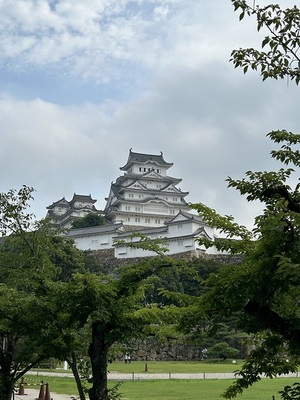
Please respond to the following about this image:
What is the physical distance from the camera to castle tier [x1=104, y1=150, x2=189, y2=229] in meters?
67.3

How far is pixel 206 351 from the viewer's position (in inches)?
1559

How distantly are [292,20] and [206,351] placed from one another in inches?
1471

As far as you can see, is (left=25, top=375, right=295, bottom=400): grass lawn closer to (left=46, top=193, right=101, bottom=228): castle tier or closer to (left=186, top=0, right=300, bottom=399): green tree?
(left=186, top=0, right=300, bottom=399): green tree

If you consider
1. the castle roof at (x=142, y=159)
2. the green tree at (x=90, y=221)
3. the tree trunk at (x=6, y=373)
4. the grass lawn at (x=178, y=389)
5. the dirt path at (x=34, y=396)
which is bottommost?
the dirt path at (x=34, y=396)

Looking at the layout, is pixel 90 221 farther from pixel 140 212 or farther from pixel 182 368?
pixel 182 368

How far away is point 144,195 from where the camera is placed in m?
70.3

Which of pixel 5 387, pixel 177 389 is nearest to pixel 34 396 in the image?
pixel 177 389

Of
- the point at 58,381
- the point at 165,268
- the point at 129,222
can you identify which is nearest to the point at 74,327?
the point at 165,268

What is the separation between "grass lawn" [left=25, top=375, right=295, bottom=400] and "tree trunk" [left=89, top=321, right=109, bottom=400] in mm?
9781

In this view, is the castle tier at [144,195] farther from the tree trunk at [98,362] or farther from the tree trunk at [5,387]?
the tree trunk at [98,362]

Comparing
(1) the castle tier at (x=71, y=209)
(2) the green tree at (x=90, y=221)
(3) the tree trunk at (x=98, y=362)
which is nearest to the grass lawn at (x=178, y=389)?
(3) the tree trunk at (x=98, y=362)

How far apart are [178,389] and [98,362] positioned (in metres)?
13.0

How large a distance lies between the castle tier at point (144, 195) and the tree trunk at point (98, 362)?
55.0m

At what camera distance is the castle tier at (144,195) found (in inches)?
2650
